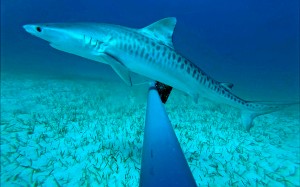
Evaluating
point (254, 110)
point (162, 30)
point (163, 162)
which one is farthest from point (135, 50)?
point (254, 110)

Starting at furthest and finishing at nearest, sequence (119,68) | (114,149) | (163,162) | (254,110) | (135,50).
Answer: (114,149) < (254,110) < (135,50) < (119,68) < (163,162)

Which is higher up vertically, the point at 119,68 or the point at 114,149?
the point at 119,68

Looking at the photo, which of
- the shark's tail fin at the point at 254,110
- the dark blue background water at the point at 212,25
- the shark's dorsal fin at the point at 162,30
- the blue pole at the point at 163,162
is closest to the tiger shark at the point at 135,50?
the shark's dorsal fin at the point at 162,30

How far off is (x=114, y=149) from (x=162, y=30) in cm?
284

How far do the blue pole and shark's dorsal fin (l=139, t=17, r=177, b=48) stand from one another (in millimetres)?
2543

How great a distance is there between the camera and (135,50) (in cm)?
356

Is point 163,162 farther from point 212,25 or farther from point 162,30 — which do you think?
point 212,25

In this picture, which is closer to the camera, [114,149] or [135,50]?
[135,50]

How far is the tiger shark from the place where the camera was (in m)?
3.22

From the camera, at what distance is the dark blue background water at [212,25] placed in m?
79.3

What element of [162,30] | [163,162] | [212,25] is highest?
[212,25]

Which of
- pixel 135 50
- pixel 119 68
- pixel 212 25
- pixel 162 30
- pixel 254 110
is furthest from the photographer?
pixel 212 25

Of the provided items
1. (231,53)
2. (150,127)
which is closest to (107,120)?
(150,127)

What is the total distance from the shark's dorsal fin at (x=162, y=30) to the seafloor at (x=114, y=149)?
1.45 metres
